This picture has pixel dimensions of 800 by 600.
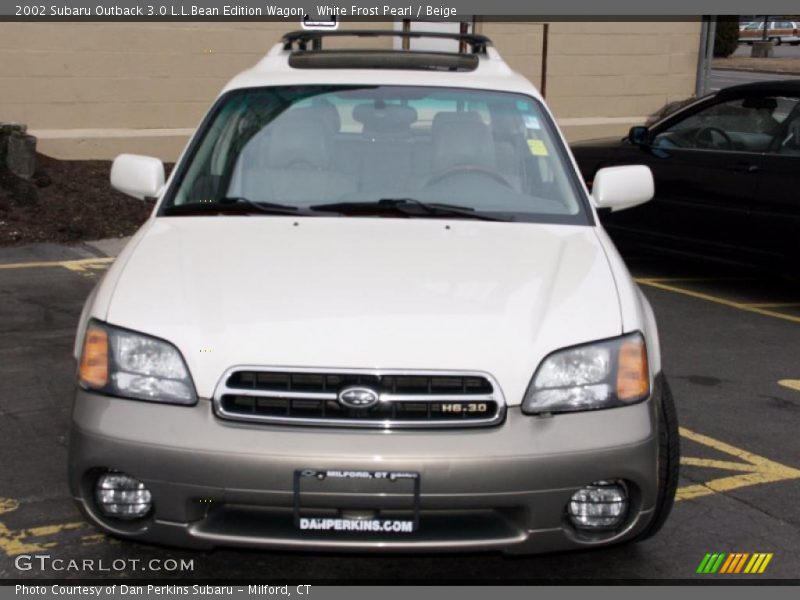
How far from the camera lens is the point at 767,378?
6793mm

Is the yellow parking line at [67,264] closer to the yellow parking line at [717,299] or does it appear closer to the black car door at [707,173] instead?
the black car door at [707,173]

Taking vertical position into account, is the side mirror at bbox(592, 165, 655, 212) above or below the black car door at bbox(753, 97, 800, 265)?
above

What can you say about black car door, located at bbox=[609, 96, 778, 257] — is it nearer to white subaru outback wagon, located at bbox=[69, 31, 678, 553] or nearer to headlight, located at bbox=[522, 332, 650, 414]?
white subaru outback wagon, located at bbox=[69, 31, 678, 553]

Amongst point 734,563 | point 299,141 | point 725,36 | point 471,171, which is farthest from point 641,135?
point 725,36

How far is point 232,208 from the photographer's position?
4.71m

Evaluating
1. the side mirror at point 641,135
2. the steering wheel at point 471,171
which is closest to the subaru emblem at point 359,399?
the steering wheel at point 471,171

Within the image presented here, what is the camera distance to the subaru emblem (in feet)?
11.6

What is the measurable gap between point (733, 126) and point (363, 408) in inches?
246

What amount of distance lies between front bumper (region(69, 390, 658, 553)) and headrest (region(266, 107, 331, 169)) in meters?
1.65

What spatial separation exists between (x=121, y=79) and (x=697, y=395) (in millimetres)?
8715

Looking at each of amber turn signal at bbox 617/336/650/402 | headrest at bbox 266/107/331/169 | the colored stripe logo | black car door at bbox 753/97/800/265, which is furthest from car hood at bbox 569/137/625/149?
amber turn signal at bbox 617/336/650/402

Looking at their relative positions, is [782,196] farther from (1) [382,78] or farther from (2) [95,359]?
(2) [95,359]

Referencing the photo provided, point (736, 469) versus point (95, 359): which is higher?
point (95, 359)

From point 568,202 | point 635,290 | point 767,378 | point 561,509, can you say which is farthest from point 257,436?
point 767,378
